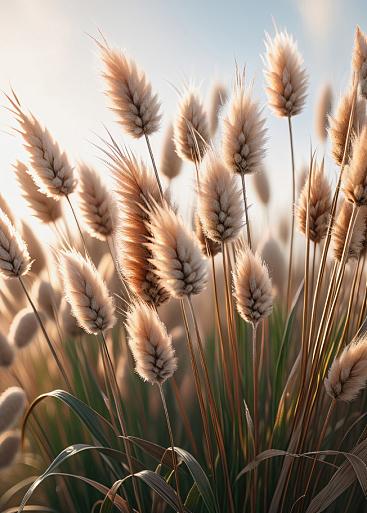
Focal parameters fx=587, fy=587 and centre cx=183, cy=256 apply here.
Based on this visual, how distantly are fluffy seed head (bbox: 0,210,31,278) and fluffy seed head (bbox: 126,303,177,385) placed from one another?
26cm

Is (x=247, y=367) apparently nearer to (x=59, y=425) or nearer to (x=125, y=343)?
(x=125, y=343)

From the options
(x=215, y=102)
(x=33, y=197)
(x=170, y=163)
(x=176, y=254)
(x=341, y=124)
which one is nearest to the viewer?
(x=176, y=254)

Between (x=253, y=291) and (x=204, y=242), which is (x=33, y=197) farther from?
(x=253, y=291)

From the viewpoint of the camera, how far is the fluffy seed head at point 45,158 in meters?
1.00

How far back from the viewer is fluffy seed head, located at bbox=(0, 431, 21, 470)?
0.97 m

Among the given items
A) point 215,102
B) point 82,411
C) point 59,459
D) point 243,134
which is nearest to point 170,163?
point 215,102

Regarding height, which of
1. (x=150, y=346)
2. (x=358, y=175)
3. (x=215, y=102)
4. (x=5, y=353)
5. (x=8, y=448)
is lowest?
(x=8, y=448)

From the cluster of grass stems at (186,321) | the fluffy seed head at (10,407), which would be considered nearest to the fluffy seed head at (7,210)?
the cluster of grass stems at (186,321)

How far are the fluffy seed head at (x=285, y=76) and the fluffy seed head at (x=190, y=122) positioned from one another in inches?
5.6

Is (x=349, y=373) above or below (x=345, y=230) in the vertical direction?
below

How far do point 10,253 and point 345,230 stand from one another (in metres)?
0.56

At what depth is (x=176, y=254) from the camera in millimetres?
763

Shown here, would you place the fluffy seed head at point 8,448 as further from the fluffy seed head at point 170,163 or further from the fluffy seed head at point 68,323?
the fluffy seed head at point 170,163

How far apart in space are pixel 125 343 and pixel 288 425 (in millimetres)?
407
